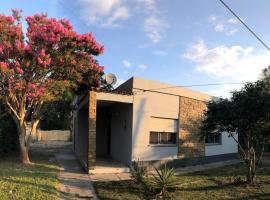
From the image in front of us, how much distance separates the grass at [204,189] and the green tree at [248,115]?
688 mm

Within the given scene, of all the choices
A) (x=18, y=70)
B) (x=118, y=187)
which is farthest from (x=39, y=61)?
(x=118, y=187)

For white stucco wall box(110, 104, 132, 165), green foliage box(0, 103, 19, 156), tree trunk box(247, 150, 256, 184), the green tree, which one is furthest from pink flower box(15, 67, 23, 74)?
tree trunk box(247, 150, 256, 184)

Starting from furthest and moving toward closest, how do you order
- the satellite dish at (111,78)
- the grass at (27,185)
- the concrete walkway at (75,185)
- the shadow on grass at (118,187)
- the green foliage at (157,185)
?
the satellite dish at (111,78)
the shadow on grass at (118,187)
the concrete walkway at (75,185)
the green foliage at (157,185)
the grass at (27,185)

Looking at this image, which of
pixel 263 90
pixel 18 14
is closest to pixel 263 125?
pixel 263 90

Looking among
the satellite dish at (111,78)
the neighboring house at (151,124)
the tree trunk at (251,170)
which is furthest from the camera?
the satellite dish at (111,78)

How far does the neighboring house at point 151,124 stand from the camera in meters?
14.4

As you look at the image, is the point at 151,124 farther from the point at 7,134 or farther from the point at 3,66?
the point at 7,134

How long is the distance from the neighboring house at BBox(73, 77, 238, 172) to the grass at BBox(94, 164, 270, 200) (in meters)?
2.55

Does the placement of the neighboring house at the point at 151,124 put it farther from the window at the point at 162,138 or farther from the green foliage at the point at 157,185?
the green foliage at the point at 157,185

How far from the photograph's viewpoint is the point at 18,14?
16031 mm

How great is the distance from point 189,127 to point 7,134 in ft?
34.8

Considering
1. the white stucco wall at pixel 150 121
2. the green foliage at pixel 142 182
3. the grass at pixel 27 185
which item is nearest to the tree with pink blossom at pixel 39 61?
the white stucco wall at pixel 150 121

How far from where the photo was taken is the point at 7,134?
1966 cm

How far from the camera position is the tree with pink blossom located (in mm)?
14961
